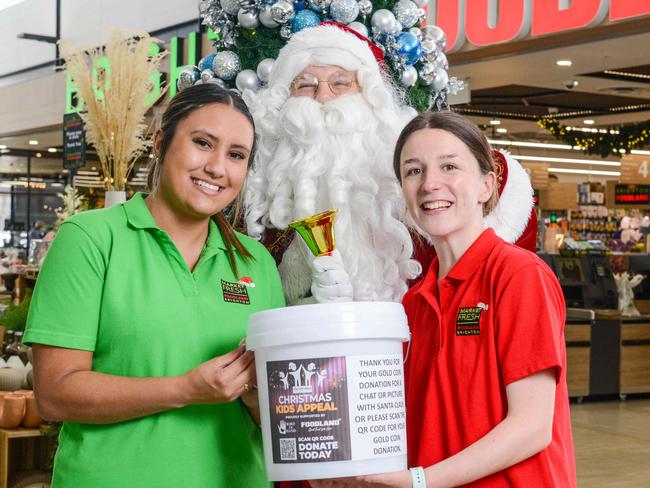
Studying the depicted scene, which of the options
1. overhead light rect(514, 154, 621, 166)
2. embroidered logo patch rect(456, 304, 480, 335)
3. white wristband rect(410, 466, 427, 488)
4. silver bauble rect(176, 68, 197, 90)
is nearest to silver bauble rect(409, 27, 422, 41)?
silver bauble rect(176, 68, 197, 90)

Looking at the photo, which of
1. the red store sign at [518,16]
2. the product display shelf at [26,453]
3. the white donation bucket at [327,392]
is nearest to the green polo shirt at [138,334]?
the white donation bucket at [327,392]

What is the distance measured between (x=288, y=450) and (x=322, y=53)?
1.46 metres

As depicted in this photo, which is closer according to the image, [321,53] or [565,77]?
[321,53]

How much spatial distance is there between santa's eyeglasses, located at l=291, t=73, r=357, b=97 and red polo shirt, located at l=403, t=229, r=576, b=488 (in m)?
1.06

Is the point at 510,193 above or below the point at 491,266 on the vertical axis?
above

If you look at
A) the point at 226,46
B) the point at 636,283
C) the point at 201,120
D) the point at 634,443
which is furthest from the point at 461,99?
the point at 201,120

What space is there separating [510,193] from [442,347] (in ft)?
3.58

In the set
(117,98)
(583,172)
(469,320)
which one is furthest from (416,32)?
(583,172)

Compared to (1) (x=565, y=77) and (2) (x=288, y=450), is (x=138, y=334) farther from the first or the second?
(1) (x=565, y=77)

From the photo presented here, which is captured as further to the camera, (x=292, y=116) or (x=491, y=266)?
(x=292, y=116)

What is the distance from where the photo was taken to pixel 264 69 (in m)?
2.80

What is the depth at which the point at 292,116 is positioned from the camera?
257 centimetres

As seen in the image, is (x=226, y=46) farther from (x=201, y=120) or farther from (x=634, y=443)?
(x=634, y=443)

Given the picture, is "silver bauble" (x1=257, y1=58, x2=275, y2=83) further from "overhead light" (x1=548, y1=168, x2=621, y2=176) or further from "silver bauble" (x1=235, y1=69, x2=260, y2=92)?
"overhead light" (x1=548, y1=168, x2=621, y2=176)
